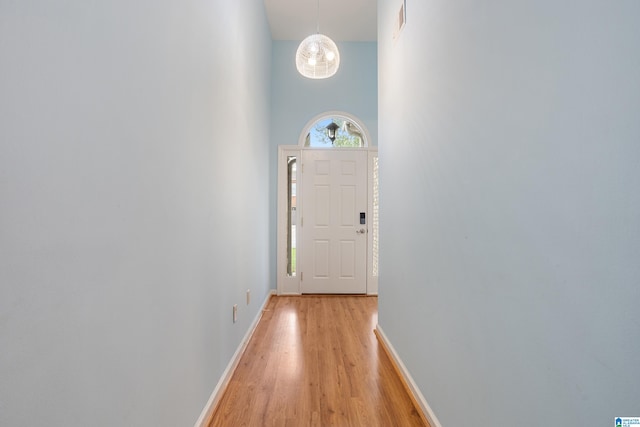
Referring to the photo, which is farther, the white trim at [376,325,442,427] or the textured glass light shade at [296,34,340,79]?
the textured glass light shade at [296,34,340,79]

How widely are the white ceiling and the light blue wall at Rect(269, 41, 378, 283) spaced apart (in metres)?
0.18

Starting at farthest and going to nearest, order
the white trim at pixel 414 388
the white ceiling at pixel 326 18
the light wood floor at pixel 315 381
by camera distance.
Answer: the white ceiling at pixel 326 18 → the light wood floor at pixel 315 381 → the white trim at pixel 414 388

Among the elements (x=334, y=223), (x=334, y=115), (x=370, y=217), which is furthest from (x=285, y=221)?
(x=334, y=115)

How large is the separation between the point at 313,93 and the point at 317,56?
1.53m

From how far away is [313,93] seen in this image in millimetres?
4230

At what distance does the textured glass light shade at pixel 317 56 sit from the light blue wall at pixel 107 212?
3.72 ft

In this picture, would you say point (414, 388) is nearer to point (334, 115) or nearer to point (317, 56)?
point (317, 56)

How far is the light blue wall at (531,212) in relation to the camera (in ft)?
2.06

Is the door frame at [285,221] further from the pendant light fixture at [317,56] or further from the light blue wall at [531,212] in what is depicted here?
the light blue wall at [531,212]

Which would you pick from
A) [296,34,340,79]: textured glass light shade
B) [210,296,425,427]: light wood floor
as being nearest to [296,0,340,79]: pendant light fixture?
[296,34,340,79]: textured glass light shade

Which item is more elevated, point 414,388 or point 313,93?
point 313,93

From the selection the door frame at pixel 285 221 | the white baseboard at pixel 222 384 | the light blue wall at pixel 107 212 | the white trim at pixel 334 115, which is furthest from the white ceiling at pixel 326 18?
the white baseboard at pixel 222 384

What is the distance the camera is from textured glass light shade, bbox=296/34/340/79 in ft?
8.89

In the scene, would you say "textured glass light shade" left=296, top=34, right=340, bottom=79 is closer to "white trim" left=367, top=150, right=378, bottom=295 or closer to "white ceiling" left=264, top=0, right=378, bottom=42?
"white ceiling" left=264, top=0, right=378, bottom=42
